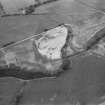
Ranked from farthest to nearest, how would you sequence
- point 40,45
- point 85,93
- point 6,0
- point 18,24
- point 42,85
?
1. point 6,0
2. point 18,24
3. point 40,45
4. point 42,85
5. point 85,93

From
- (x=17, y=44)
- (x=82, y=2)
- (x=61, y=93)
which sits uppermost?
(x=82, y=2)

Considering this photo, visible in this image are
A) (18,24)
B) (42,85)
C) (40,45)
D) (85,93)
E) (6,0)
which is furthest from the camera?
(6,0)

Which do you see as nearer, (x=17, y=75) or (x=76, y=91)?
(x=76, y=91)

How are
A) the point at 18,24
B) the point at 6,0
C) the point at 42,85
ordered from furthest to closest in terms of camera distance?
1. the point at 6,0
2. the point at 18,24
3. the point at 42,85

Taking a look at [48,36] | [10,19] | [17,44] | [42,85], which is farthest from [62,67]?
[10,19]

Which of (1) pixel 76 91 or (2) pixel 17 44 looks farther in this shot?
(2) pixel 17 44

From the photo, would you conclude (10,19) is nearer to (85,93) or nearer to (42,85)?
(42,85)

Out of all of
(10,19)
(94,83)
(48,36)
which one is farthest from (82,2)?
(94,83)

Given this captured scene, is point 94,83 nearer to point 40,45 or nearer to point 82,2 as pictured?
point 40,45

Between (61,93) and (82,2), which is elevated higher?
(82,2)
